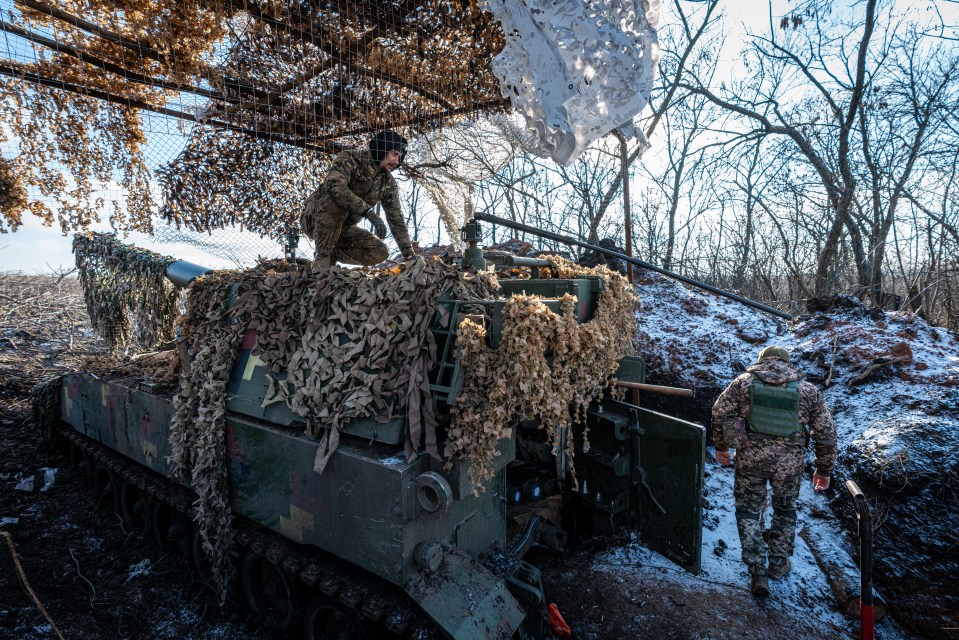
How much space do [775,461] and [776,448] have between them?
108mm

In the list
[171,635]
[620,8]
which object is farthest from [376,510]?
[620,8]

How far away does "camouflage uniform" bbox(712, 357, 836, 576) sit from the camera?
13.3 feet

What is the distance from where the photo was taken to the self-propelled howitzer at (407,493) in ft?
8.75

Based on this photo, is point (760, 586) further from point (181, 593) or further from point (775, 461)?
point (181, 593)

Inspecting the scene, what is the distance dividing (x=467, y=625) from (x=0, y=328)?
547 inches

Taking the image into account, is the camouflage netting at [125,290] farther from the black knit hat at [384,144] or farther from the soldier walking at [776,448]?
the soldier walking at [776,448]

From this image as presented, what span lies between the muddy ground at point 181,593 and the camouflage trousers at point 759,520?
0.22 metres

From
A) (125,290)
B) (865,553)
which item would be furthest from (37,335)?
(865,553)

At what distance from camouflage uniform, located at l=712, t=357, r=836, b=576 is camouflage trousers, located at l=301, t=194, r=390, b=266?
3.81m

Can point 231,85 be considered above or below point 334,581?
above

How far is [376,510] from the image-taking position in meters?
2.68

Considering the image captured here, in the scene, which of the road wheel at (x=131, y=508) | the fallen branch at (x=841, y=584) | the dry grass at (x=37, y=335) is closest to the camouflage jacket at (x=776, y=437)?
the fallen branch at (x=841, y=584)

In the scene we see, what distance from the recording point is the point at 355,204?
4414mm

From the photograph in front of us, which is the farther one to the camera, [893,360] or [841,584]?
[893,360]
